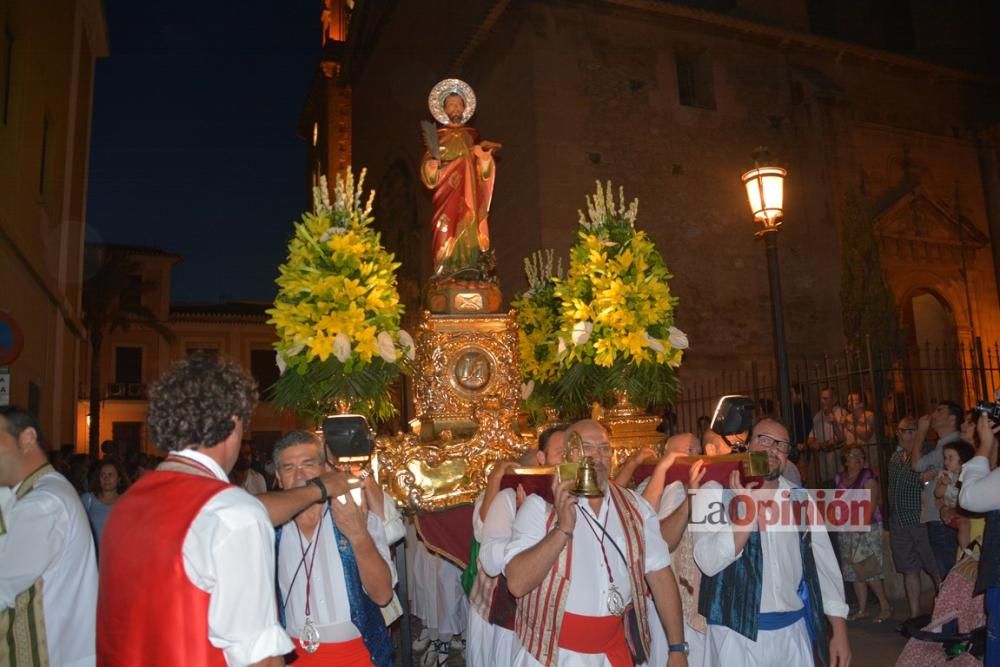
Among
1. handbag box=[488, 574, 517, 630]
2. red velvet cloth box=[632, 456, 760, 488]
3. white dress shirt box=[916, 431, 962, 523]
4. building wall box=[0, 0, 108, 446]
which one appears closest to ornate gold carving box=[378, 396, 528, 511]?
red velvet cloth box=[632, 456, 760, 488]

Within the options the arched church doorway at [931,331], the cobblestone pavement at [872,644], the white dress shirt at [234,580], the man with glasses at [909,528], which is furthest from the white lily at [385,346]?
the arched church doorway at [931,331]

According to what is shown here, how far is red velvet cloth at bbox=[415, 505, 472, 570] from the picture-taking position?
629cm

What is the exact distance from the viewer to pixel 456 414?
6766mm

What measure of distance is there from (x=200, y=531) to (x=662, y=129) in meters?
17.1

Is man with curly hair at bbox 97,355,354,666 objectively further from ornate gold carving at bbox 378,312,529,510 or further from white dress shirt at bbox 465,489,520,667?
ornate gold carving at bbox 378,312,529,510

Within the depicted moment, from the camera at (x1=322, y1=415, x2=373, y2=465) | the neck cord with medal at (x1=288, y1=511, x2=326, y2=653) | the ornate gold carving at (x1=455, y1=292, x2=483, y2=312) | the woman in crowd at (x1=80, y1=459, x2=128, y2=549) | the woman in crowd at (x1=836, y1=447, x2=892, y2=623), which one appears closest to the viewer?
the neck cord with medal at (x1=288, y1=511, x2=326, y2=653)

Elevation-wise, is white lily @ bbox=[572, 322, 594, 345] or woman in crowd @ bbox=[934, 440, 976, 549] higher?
white lily @ bbox=[572, 322, 594, 345]

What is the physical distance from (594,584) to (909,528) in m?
6.28

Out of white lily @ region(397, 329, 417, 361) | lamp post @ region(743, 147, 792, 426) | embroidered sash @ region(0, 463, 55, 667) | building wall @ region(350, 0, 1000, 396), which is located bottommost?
embroidered sash @ region(0, 463, 55, 667)

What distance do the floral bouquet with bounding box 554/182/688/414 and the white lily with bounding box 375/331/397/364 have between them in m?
1.46

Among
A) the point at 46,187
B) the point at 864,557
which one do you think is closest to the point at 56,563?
the point at 864,557

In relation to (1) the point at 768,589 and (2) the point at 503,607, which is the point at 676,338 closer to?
(1) the point at 768,589

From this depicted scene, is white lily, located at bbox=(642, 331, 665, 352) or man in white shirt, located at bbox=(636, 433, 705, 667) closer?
man in white shirt, located at bbox=(636, 433, 705, 667)

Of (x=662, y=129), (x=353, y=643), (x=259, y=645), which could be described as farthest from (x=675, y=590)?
(x=662, y=129)
